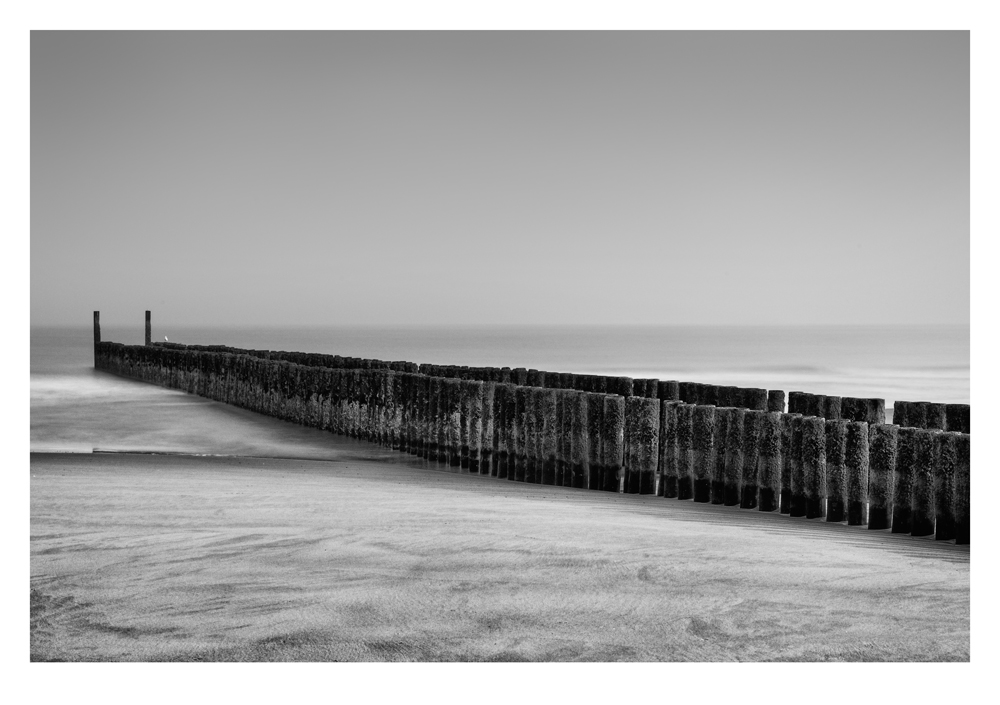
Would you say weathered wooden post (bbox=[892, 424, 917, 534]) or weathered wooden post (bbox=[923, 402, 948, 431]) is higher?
weathered wooden post (bbox=[923, 402, 948, 431])

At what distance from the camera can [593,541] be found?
6.26 metres

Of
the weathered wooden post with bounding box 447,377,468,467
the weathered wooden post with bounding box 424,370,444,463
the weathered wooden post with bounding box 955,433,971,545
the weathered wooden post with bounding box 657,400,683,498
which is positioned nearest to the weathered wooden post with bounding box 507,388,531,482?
the weathered wooden post with bounding box 447,377,468,467

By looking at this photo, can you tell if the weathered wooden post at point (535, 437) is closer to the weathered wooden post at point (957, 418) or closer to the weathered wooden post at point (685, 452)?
the weathered wooden post at point (685, 452)

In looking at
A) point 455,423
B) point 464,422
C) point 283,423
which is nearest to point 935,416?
point 464,422

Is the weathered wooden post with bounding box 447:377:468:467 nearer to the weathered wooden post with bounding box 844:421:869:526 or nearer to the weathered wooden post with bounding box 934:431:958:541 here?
the weathered wooden post with bounding box 844:421:869:526

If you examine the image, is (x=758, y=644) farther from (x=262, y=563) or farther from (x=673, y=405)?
(x=673, y=405)

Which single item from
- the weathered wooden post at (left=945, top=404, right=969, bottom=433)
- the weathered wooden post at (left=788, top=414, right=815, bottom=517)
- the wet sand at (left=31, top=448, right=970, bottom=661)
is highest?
the weathered wooden post at (left=945, top=404, right=969, bottom=433)

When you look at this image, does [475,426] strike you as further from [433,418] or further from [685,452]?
[685,452]

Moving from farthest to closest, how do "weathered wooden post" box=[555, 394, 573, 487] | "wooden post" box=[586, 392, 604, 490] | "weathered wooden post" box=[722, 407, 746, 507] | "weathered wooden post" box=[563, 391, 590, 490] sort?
1. "weathered wooden post" box=[555, 394, 573, 487]
2. "weathered wooden post" box=[563, 391, 590, 490]
3. "wooden post" box=[586, 392, 604, 490]
4. "weathered wooden post" box=[722, 407, 746, 507]

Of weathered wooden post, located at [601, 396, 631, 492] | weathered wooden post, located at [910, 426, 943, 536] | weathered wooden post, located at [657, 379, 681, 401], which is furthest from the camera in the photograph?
weathered wooden post, located at [657, 379, 681, 401]

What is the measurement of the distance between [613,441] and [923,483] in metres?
2.71

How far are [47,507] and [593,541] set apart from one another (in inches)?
154

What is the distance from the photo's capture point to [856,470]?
6891 mm

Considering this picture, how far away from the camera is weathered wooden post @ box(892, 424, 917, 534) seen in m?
6.51
